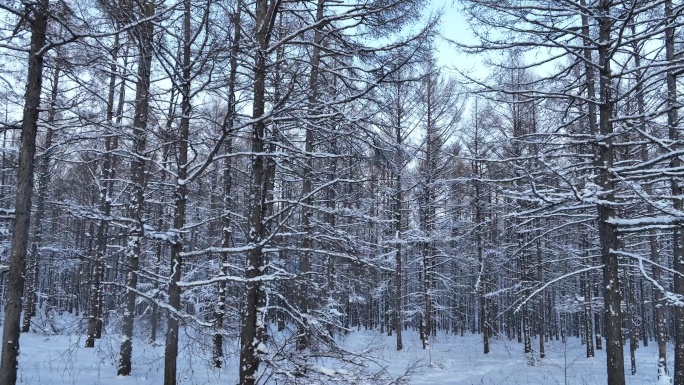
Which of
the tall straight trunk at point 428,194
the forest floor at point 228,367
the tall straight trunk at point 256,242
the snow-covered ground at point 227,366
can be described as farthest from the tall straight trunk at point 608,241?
the tall straight trunk at point 428,194

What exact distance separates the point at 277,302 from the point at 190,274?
611cm

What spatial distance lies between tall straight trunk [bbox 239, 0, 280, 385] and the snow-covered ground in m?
0.72

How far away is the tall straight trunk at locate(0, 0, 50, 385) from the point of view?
589 centimetres

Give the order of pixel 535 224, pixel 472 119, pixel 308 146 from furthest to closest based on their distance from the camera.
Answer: pixel 472 119
pixel 535 224
pixel 308 146

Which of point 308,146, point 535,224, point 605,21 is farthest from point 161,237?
point 535,224

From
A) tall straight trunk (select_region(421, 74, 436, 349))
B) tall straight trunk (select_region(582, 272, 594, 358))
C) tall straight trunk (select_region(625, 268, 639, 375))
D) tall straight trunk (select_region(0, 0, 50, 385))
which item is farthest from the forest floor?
tall straight trunk (select_region(421, 74, 436, 349))

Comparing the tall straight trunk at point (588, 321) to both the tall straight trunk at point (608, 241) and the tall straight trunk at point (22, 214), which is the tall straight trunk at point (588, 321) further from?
the tall straight trunk at point (22, 214)

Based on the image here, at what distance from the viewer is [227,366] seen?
13.1m

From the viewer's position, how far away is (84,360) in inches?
489

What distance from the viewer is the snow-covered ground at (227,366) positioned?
936cm

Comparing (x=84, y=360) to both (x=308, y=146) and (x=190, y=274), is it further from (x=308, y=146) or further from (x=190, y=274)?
(x=308, y=146)

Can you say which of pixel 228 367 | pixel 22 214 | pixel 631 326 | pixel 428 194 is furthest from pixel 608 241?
pixel 631 326

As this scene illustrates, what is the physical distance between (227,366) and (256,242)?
8.41 meters

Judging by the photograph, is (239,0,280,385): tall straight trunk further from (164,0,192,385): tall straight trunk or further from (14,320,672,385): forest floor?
(164,0,192,385): tall straight trunk
